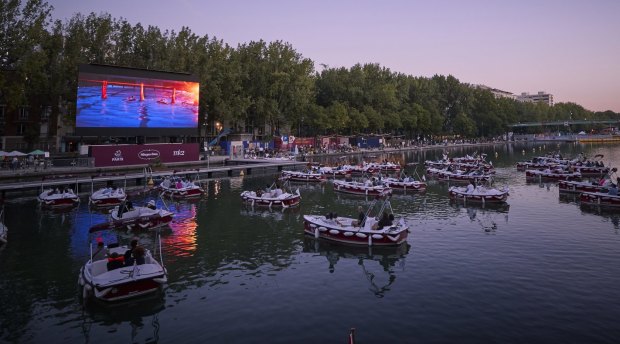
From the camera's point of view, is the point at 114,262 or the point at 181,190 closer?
the point at 114,262

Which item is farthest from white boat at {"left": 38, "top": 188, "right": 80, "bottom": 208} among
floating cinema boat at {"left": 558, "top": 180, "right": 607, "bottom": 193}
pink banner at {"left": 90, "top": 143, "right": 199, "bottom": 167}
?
floating cinema boat at {"left": 558, "top": 180, "right": 607, "bottom": 193}

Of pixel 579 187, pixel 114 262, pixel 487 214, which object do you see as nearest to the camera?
pixel 114 262

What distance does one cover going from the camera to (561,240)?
27.6 meters

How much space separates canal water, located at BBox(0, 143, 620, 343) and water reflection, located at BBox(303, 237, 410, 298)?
96 mm

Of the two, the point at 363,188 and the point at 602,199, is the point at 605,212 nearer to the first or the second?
the point at 602,199

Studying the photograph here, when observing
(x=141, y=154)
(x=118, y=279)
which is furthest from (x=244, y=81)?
(x=118, y=279)

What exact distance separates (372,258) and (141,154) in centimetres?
4604

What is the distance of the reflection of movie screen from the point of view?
54156mm

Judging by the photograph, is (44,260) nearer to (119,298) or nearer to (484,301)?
(119,298)

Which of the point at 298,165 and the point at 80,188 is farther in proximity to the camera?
the point at 298,165

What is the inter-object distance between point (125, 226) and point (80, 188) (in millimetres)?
24635

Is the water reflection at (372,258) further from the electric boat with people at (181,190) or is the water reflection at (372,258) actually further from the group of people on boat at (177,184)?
the group of people on boat at (177,184)

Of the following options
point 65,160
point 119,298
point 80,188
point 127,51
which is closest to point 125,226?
point 119,298

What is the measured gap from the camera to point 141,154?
61062 mm
